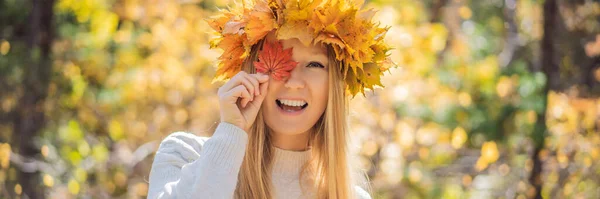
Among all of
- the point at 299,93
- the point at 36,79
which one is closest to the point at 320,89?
the point at 299,93

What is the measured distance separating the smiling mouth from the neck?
0.11m

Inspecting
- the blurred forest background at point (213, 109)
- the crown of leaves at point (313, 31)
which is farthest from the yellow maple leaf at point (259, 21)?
the blurred forest background at point (213, 109)

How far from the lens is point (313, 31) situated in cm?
226

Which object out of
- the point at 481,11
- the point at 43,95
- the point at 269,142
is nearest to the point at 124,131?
the point at 43,95

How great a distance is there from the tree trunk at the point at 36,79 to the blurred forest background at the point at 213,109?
1 centimetres

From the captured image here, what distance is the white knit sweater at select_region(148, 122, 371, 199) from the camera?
212cm

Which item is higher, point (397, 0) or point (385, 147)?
point (397, 0)

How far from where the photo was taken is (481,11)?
39.2ft

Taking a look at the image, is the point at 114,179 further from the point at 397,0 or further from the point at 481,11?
the point at 481,11

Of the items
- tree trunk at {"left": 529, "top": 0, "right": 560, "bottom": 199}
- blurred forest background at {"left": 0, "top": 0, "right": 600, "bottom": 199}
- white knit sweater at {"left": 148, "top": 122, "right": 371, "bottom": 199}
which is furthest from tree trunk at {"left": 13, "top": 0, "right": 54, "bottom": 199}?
white knit sweater at {"left": 148, "top": 122, "right": 371, "bottom": 199}

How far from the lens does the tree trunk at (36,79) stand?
652cm

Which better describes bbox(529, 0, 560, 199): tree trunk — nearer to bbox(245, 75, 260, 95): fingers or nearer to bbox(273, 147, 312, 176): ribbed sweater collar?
bbox(273, 147, 312, 176): ribbed sweater collar

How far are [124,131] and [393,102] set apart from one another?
1920 millimetres

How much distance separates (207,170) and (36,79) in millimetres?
4719
